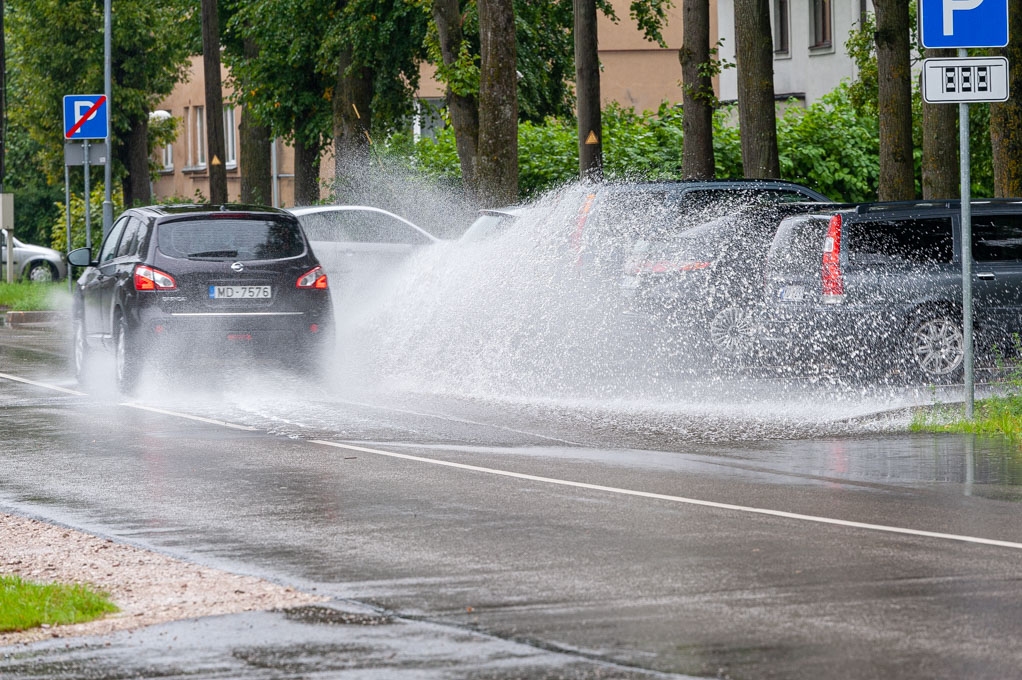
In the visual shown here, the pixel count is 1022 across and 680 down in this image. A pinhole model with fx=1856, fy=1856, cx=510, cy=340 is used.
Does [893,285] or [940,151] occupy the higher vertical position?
[940,151]

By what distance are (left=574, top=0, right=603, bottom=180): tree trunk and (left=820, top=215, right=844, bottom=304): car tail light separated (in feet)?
34.7

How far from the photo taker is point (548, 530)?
9.30 meters

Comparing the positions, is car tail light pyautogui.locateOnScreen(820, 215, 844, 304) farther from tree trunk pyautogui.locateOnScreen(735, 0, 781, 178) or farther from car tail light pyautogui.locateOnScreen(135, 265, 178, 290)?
tree trunk pyautogui.locateOnScreen(735, 0, 781, 178)

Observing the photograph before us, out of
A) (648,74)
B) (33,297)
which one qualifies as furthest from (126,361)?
(648,74)

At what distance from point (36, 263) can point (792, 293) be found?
35.4m

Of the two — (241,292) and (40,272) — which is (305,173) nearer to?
(40,272)

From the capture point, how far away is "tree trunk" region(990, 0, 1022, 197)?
18328 millimetres

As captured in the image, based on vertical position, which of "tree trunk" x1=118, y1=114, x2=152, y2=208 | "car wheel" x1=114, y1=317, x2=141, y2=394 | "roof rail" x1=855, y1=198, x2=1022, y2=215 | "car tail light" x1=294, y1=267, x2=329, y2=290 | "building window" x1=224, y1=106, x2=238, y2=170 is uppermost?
"building window" x1=224, y1=106, x2=238, y2=170

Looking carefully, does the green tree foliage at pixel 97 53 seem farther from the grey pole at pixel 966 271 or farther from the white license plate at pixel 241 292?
the grey pole at pixel 966 271

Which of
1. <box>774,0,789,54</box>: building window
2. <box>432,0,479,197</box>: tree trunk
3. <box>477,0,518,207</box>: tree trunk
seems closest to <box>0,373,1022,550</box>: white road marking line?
<box>477,0,518,207</box>: tree trunk

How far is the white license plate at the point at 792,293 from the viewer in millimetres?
16406

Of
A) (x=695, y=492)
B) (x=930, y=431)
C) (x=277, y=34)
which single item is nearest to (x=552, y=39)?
(x=277, y=34)

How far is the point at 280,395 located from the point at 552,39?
24520 mm

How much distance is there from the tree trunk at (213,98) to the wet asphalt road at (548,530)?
19.6 meters
